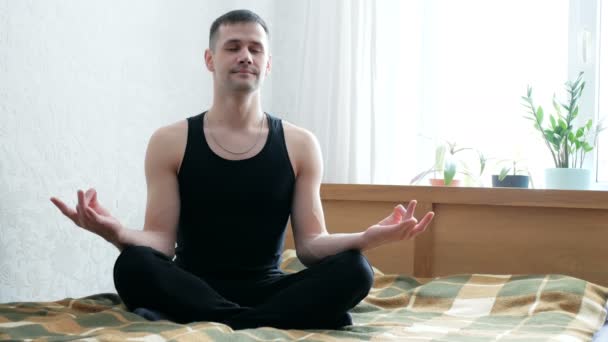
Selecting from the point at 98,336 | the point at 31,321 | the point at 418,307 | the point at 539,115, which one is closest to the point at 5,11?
the point at 31,321

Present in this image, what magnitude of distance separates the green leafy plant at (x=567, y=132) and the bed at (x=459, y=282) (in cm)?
35

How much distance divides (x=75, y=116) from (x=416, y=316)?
996 millimetres

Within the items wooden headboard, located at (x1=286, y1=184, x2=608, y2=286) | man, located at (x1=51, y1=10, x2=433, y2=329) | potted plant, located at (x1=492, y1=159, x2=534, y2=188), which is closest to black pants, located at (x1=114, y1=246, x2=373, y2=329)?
man, located at (x1=51, y1=10, x2=433, y2=329)

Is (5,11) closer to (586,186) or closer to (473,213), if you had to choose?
(473,213)

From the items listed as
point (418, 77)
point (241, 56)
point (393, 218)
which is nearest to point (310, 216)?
point (393, 218)

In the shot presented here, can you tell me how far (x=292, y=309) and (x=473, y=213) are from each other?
3.50 feet

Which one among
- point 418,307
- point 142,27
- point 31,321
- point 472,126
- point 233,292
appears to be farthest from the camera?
point 472,126

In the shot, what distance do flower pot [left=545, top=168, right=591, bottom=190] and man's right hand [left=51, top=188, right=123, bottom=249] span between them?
4.98 ft

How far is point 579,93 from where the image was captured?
107 inches

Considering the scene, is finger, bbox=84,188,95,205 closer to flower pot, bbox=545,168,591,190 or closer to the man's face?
the man's face

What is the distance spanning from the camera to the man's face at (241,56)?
5.95 feet

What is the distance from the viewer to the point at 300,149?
191cm

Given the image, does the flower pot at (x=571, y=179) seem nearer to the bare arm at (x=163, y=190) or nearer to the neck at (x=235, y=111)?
the neck at (x=235, y=111)

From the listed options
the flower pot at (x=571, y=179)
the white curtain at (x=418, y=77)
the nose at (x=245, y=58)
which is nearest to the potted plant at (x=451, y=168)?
the white curtain at (x=418, y=77)
